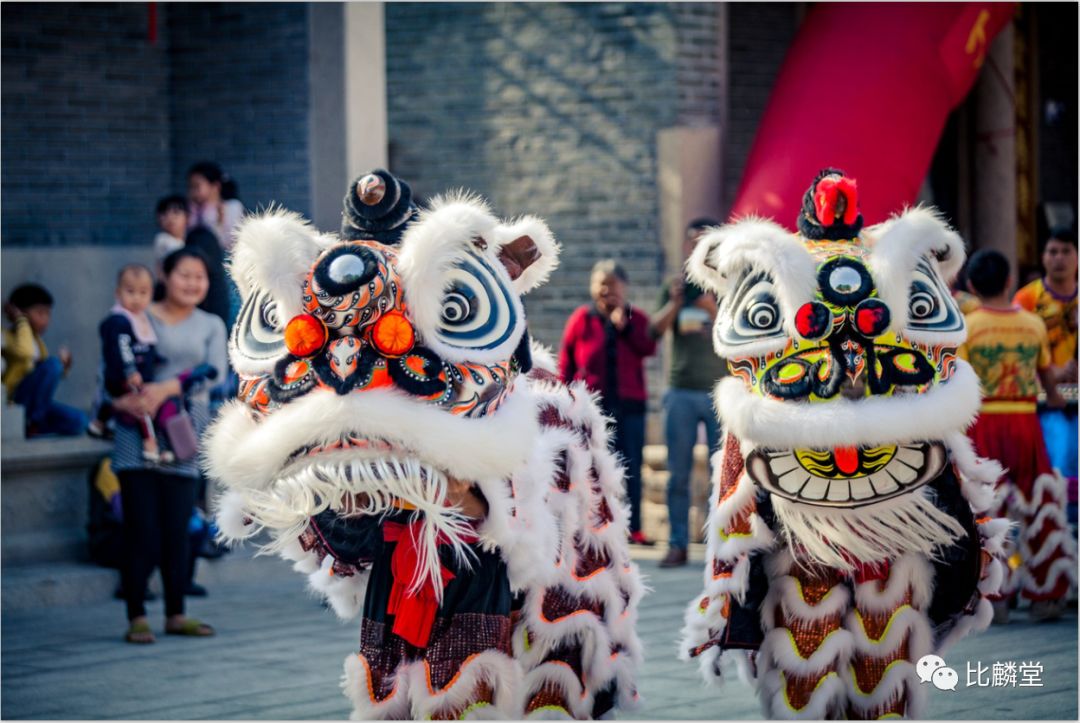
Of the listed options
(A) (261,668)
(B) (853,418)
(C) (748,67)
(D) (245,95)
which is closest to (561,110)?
(C) (748,67)

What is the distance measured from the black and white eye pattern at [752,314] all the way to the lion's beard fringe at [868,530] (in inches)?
18.9

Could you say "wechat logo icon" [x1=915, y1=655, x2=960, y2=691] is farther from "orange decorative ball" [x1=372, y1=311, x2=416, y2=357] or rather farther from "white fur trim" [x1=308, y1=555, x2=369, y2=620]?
"orange decorative ball" [x1=372, y1=311, x2=416, y2=357]

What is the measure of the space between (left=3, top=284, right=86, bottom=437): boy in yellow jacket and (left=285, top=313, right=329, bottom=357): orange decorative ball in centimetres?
532

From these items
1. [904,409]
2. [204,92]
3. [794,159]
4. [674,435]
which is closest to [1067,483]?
[674,435]

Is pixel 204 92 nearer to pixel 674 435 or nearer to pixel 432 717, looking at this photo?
pixel 674 435

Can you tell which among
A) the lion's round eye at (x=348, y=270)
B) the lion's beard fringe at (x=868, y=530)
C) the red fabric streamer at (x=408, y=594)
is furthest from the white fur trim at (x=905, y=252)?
the lion's round eye at (x=348, y=270)

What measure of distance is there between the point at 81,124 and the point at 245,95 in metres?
1.03

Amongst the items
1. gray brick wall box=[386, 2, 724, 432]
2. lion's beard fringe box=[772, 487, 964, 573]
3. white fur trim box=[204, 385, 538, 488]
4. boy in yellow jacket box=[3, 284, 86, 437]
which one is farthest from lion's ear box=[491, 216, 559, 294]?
gray brick wall box=[386, 2, 724, 432]

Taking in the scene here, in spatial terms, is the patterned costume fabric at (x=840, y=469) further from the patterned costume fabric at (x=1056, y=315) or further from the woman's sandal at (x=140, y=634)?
the patterned costume fabric at (x=1056, y=315)

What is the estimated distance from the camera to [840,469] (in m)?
4.71

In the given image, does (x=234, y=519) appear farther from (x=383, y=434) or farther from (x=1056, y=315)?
(x=1056, y=315)

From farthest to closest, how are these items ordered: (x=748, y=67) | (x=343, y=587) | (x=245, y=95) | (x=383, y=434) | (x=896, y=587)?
(x=748, y=67)
(x=245, y=95)
(x=896, y=587)
(x=343, y=587)
(x=383, y=434)

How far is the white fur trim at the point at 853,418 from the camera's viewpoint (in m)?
4.58

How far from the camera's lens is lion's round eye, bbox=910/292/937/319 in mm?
4742
